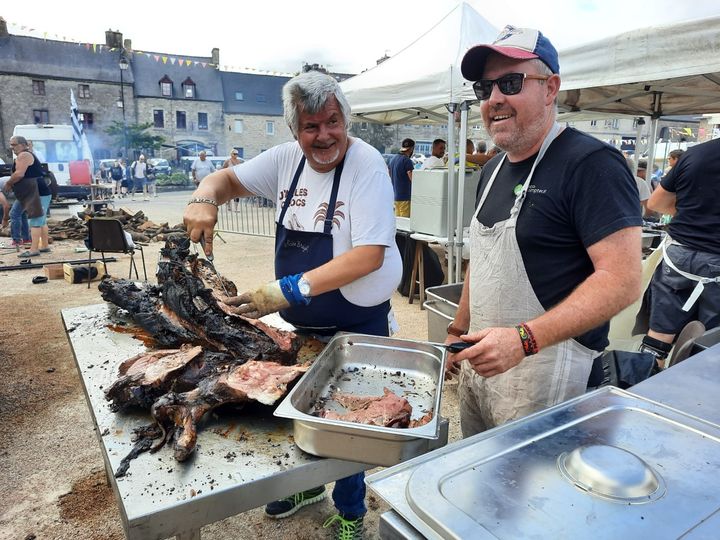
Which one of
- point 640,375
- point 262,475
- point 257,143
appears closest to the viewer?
point 262,475

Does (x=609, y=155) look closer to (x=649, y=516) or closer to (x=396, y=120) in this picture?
(x=649, y=516)

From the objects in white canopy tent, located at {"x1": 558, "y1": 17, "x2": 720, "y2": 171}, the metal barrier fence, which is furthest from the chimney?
white canopy tent, located at {"x1": 558, "y1": 17, "x2": 720, "y2": 171}

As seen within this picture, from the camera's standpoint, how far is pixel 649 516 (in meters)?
0.80

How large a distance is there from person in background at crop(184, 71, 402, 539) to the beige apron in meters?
0.45

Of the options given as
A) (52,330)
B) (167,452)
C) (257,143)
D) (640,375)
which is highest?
(257,143)

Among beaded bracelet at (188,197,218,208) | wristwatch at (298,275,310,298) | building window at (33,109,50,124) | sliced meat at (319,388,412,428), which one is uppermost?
building window at (33,109,50,124)

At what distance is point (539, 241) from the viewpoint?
1628 mm

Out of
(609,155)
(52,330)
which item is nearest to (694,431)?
(609,155)

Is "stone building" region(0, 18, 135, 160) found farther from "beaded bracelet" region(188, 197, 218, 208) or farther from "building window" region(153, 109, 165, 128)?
"beaded bracelet" region(188, 197, 218, 208)

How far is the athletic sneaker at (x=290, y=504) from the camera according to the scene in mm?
2754

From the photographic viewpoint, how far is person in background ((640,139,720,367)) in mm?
3283

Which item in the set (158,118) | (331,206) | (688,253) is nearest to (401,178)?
(688,253)

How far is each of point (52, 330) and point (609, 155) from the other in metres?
6.31

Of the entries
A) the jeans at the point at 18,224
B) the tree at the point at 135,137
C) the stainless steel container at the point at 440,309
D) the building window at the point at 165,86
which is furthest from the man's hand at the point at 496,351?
the building window at the point at 165,86
